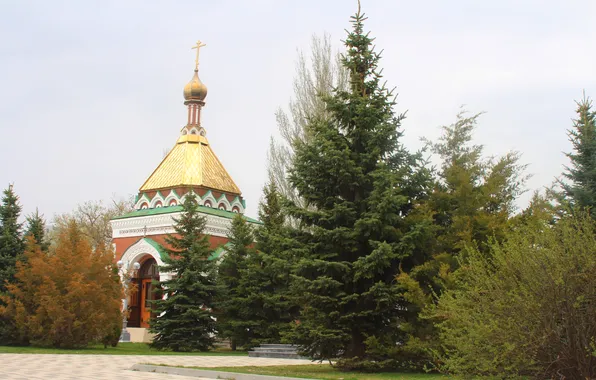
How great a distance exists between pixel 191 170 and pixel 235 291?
8384 mm

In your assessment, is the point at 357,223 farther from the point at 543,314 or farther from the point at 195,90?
the point at 195,90

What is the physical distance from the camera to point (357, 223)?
11938 millimetres

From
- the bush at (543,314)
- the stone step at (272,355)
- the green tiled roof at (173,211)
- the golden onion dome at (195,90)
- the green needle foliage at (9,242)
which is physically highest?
the golden onion dome at (195,90)

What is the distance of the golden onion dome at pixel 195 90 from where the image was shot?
3180 cm

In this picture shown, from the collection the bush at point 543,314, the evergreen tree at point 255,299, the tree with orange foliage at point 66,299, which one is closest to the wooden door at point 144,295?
the evergreen tree at point 255,299

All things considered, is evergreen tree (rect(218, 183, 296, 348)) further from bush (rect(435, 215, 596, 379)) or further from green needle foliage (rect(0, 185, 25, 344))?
bush (rect(435, 215, 596, 379))

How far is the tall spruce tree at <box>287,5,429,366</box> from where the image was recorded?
38.8 feet

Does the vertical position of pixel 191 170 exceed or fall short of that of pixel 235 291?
it exceeds it

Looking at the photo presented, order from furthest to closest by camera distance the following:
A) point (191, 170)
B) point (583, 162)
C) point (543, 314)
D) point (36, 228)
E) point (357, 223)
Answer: point (191, 170)
point (36, 228)
point (583, 162)
point (357, 223)
point (543, 314)

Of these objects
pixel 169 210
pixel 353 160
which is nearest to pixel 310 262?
pixel 353 160

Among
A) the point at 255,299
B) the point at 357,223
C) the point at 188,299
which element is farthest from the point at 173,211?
the point at 357,223

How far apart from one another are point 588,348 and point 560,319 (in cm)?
47

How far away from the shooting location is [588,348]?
748 centimetres

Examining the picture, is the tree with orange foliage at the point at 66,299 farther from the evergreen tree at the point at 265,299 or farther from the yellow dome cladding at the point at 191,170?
the yellow dome cladding at the point at 191,170
